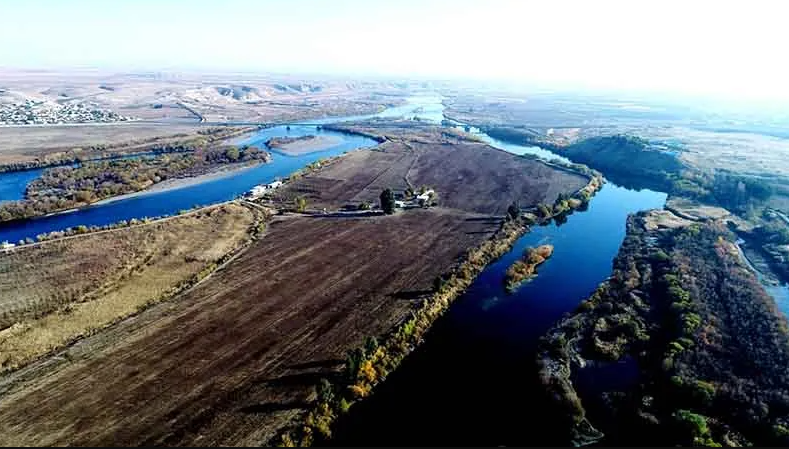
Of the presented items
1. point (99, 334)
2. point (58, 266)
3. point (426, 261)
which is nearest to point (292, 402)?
point (99, 334)

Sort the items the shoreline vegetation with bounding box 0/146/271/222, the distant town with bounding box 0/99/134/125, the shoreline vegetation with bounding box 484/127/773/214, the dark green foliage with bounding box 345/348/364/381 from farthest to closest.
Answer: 1. the distant town with bounding box 0/99/134/125
2. the shoreline vegetation with bounding box 484/127/773/214
3. the shoreline vegetation with bounding box 0/146/271/222
4. the dark green foliage with bounding box 345/348/364/381

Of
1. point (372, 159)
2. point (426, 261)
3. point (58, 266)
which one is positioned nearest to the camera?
point (58, 266)

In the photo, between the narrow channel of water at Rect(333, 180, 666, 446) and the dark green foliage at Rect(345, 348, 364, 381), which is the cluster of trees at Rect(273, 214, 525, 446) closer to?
the dark green foliage at Rect(345, 348, 364, 381)

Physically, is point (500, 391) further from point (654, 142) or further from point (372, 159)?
point (654, 142)

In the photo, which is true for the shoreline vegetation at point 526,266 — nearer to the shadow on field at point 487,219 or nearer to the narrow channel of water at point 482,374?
the narrow channel of water at point 482,374

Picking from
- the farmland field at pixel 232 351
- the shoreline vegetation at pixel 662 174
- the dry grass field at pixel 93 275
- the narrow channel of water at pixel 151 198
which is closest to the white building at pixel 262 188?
the narrow channel of water at pixel 151 198

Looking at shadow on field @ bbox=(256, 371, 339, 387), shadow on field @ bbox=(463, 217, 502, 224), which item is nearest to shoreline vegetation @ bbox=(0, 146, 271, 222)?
shadow on field @ bbox=(256, 371, 339, 387)
